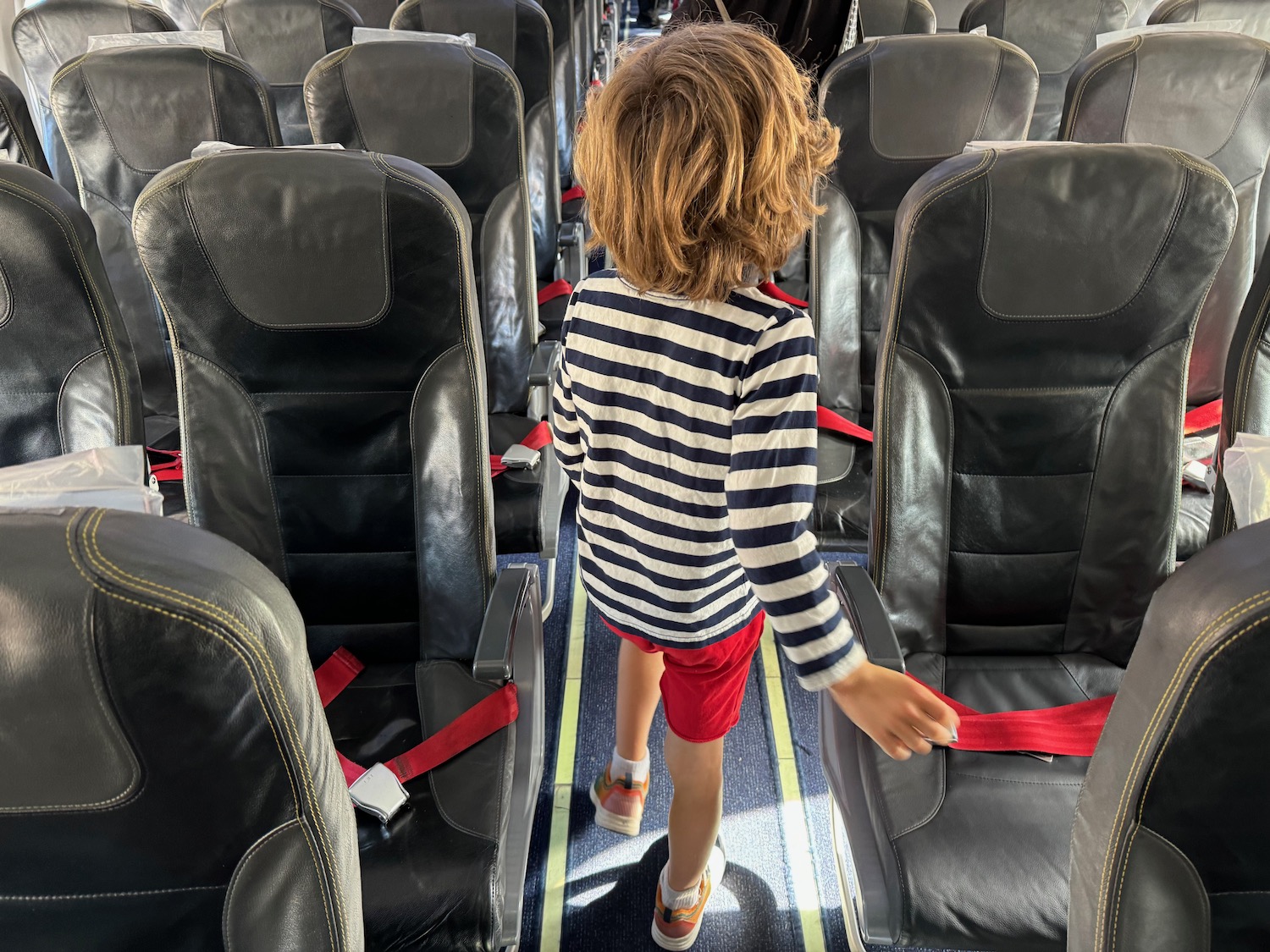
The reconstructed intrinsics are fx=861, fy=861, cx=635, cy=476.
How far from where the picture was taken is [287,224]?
110cm

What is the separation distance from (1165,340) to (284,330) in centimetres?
121

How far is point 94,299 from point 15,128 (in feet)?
3.69

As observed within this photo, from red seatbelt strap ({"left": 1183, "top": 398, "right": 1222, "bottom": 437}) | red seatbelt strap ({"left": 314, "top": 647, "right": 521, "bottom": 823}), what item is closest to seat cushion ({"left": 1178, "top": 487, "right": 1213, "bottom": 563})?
red seatbelt strap ({"left": 1183, "top": 398, "right": 1222, "bottom": 437})

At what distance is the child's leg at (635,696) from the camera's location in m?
1.39

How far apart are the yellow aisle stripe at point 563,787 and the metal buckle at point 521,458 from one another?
49 centimetres

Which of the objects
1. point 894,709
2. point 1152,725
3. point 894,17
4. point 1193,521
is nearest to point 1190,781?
point 1152,725

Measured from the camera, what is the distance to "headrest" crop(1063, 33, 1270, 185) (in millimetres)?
1700

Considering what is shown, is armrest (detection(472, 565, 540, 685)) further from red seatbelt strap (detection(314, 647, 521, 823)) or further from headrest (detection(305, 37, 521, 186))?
headrest (detection(305, 37, 521, 186))

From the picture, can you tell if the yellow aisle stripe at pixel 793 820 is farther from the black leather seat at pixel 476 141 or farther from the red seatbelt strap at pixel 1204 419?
the red seatbelt strap at pixel 1204 419

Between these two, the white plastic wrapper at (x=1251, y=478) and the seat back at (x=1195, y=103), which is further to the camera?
the seat back at (x=1195, y=103)

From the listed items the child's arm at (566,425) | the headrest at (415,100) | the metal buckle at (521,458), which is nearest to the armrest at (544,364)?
the metal buckle at (521,458)

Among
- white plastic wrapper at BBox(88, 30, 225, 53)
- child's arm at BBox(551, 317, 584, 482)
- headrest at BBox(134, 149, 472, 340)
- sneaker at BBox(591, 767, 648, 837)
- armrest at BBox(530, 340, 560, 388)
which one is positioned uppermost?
white plastic wrapper at BBox(88, 30, 225, 53)

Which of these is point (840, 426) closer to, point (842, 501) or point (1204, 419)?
point (842, 501)

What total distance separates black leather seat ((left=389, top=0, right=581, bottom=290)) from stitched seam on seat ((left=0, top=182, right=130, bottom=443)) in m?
1.37
